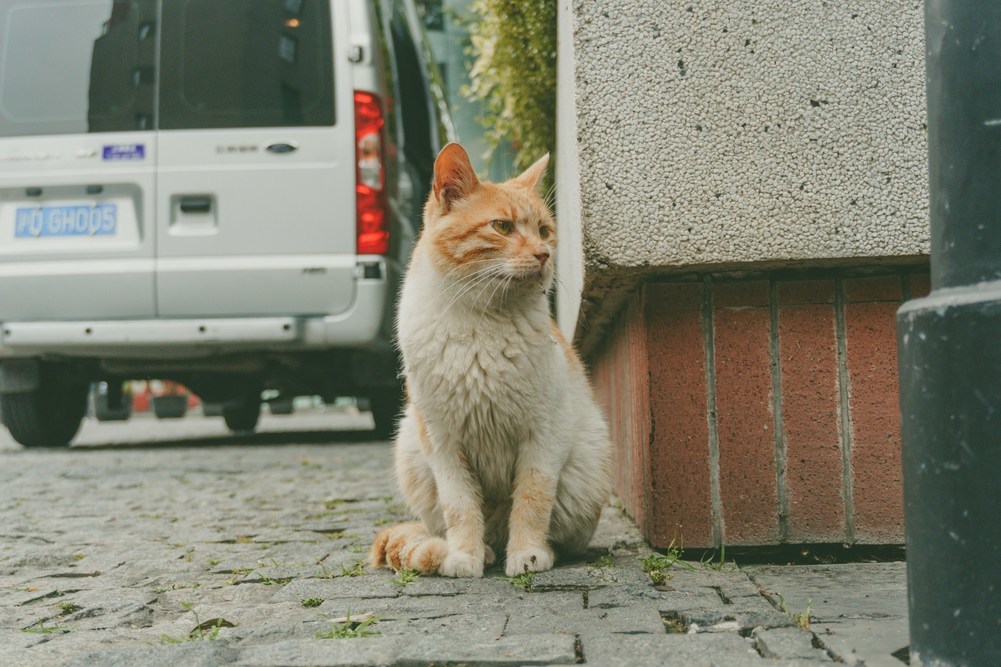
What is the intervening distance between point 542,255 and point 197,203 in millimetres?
3768

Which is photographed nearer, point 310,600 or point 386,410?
point 310,600

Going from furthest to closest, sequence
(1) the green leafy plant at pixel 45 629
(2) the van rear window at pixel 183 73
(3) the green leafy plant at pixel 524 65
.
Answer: (2) the van rear window at pixel 183 73
(3) the green leafy plant at pixel 524 65
(1) the green leafy plant at pixel 45 629

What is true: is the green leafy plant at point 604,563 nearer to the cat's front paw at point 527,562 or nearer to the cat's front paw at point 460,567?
the cat's front paw at point 527,562

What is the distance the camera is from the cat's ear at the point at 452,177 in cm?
274

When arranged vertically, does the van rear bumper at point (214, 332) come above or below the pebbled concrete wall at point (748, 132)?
below

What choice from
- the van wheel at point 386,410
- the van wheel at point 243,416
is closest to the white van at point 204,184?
the van wheel at point 386,410

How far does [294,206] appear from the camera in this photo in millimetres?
5812

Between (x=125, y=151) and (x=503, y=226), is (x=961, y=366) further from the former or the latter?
(x=125, y=151)

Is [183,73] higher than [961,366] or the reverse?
higher

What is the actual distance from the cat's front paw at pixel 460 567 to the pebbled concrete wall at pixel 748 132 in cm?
82

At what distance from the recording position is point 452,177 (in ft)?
9.16

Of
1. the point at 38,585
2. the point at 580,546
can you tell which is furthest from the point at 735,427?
the point at 38,585

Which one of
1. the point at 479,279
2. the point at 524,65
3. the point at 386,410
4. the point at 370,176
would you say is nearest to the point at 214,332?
the point at 370,176

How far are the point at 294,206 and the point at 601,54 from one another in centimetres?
353
